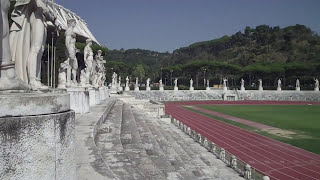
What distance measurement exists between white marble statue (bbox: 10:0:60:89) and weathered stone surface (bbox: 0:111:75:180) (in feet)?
3.72

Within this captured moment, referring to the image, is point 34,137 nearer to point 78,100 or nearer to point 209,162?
point 78,100

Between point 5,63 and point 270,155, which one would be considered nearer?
point 5,63

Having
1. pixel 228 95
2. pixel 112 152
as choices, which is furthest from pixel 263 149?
pixel 228 95

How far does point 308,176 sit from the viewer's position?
12.7 meters

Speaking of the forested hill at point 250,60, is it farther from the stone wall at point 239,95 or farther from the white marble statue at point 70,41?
the white marble statue at point 70,41

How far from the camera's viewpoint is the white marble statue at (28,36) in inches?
160

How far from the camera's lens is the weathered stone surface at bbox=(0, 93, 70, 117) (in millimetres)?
2805

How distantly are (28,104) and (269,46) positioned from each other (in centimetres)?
13151

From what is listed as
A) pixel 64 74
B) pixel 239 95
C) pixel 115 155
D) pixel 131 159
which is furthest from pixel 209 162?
pixel 239 95

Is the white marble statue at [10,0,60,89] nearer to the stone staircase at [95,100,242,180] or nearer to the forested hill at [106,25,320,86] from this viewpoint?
the stone staircase at [95,100,242,180]

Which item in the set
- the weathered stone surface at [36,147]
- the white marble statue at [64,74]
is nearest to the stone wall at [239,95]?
the white marble statue at [64,74]

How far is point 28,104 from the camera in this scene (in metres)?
2.93

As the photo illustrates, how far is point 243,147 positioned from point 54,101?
1621 cm

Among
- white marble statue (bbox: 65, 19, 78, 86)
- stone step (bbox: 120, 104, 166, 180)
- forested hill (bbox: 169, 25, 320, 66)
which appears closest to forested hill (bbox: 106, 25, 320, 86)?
forested hill (bbox: 169, 25, 320, 66)
